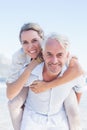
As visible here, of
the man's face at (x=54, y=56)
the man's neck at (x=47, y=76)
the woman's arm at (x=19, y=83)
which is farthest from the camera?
the man's neck at (x=47, y=76)

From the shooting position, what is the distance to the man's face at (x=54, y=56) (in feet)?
9.46

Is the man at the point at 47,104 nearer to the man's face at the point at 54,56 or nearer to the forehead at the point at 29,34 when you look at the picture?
the man's face at the point at 54,56

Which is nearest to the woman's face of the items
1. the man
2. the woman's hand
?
the man

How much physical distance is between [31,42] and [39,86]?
1.31 feet

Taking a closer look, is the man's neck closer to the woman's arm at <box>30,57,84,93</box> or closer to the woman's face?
the woman's arm at <box>30,57,84,93</box>

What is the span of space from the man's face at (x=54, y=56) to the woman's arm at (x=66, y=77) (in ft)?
0.43

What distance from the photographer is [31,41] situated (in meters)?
3.08

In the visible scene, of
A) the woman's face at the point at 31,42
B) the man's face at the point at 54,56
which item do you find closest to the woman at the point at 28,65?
the woman's face at the point at 31,42

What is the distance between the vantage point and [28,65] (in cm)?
311

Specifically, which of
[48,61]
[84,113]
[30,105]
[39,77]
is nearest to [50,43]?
[48,61]

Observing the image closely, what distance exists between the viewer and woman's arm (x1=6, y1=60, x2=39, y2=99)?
3006mm

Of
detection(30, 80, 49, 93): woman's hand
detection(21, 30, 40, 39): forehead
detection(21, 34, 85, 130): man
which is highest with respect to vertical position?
detection(21, 30, 40, 39): forehead

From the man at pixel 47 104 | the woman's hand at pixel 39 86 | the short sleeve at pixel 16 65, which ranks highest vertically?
the short sleeve at pixel 16 65

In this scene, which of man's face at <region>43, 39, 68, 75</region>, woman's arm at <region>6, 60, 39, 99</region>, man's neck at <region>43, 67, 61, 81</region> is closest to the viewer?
man's face at <region>43, 39, 68, 75</region>
